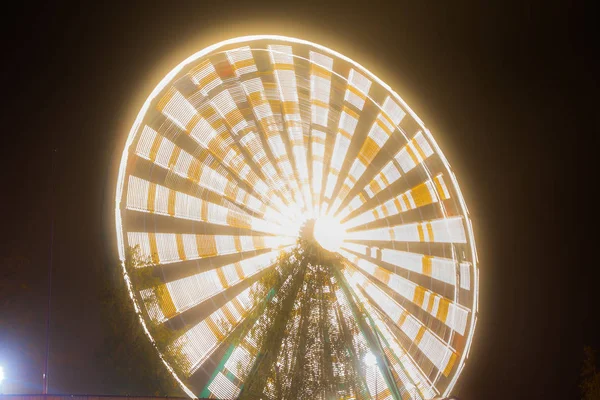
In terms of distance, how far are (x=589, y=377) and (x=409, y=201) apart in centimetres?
464

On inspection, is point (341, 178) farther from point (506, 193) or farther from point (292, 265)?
point (506, 193)

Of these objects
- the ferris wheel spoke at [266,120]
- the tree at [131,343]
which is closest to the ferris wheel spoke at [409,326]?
the ferris wheel spoke at [266,120]

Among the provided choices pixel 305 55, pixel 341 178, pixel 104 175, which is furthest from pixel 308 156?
pixel 104 175

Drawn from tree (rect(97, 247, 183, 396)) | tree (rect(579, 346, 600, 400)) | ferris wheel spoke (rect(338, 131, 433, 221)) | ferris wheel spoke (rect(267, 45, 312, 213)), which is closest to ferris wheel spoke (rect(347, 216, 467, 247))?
ferris wheel spoke (rect(338, 131, 433, 221))

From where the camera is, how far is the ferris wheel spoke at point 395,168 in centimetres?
1118

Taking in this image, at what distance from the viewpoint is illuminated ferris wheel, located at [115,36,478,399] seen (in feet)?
35.7

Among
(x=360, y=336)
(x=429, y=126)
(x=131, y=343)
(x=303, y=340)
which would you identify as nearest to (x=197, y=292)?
(x=131, y=343)

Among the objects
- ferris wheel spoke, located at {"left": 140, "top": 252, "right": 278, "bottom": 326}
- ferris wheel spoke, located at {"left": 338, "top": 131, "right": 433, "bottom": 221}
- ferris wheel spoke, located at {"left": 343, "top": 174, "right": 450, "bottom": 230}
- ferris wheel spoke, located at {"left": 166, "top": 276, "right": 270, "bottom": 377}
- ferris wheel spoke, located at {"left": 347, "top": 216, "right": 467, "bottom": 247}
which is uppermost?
ferris wheel spoke, located at {"left": 338, "top": 131, "right": 433, "bottom": 221}

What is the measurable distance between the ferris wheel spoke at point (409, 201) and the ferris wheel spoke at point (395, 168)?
207mm

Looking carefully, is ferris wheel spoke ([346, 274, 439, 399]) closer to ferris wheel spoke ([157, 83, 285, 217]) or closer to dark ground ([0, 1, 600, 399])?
dark ground ([0, 1, 600, 399])

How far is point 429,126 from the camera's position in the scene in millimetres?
11086

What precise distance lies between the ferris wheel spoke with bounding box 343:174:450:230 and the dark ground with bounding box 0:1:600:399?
1.34 feet

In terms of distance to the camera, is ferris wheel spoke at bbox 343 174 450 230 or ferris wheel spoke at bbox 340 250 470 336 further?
ferris wheel spoke at bbox 343 174 450 230

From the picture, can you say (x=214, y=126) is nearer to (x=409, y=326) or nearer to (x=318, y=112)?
(x=318, y=112)
